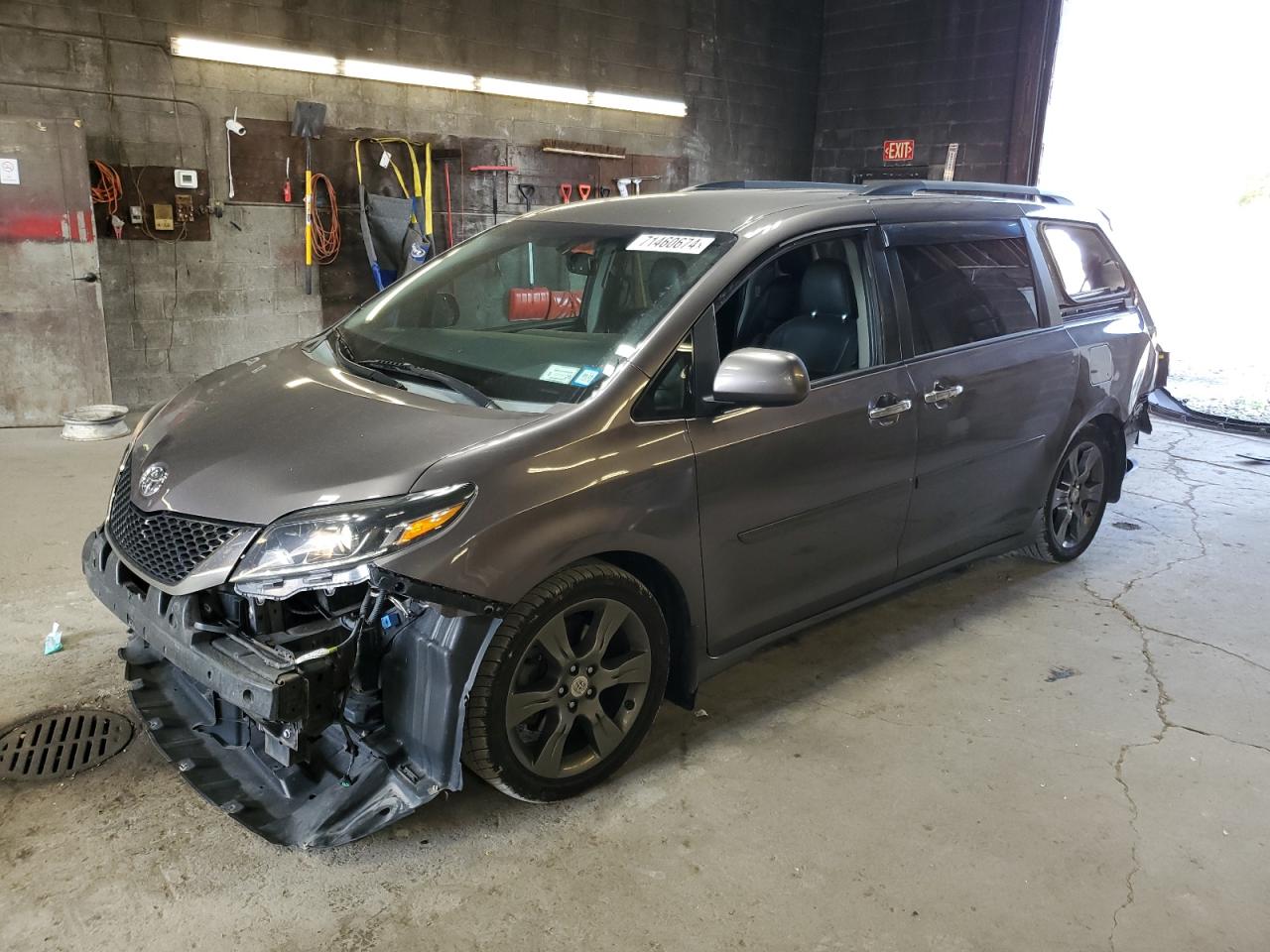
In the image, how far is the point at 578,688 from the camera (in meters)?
2.36

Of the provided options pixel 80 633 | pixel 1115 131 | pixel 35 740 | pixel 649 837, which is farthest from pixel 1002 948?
pixel 1115 131

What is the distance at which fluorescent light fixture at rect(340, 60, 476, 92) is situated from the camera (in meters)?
7.01

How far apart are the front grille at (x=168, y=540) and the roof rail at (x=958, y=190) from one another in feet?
7.52

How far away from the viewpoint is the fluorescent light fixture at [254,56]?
249 inches

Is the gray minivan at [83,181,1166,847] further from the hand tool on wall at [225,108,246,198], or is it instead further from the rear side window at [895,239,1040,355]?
the hand tool on wall at [225,108,246,198]

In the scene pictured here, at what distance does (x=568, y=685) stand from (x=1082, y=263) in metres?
2.91

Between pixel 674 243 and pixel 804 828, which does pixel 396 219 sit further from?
pixel 804 828

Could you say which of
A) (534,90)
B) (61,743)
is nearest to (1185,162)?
(534,90)

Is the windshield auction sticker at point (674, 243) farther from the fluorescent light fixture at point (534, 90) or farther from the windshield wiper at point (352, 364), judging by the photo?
the fluorescent light fixture at point (534, 90)

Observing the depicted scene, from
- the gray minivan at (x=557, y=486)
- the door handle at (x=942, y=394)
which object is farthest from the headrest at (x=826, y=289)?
the door handle at (x=942, y=394)

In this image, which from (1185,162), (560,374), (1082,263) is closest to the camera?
(560,374)

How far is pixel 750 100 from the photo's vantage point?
9570 millimetres

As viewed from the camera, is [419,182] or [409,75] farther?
[419,182]

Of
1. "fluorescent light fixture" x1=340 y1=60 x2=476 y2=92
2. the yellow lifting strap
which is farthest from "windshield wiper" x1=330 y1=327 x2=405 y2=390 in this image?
"fluorescent light fixture" x1=340 y1=60 x2=476 y2=92
